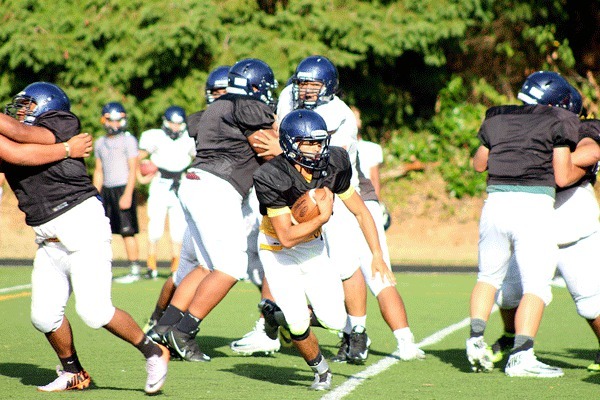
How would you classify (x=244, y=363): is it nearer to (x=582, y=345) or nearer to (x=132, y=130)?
(x=582, y=345)

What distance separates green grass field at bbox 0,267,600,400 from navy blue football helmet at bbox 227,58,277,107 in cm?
188

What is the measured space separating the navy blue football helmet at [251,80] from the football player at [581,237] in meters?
2.06

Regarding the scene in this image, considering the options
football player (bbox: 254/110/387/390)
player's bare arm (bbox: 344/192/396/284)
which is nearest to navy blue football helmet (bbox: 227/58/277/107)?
football player (bbox: 254/110/387/390)

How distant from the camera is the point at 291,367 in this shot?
7277 millimetres

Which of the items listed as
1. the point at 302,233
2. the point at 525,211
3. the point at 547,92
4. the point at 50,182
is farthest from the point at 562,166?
the point at 50,182

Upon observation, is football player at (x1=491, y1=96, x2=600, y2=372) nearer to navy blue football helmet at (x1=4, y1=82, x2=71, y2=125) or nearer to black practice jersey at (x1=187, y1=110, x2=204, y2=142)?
black practice jersey at (x1=187, y1=110, x2=204, y2=142)

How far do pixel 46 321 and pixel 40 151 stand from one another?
982 millimetres

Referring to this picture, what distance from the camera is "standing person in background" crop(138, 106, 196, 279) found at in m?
12.6

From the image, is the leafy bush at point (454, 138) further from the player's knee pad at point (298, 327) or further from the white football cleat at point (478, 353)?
the player's knee pad at point (298, 327)

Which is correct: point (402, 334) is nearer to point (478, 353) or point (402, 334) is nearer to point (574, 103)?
point (478, 353)

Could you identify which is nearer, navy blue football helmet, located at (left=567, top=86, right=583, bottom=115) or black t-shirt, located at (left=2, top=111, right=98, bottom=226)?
black t-shirt, located at (left=2, top=111, right=98, bottom=226)

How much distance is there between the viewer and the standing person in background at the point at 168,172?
12641 millimetres

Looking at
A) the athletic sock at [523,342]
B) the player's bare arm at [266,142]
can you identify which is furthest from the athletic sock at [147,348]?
the athletic sock at [523,342]

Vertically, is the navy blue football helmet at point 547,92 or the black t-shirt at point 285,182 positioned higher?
the navy blue football helmet at point 547,92
